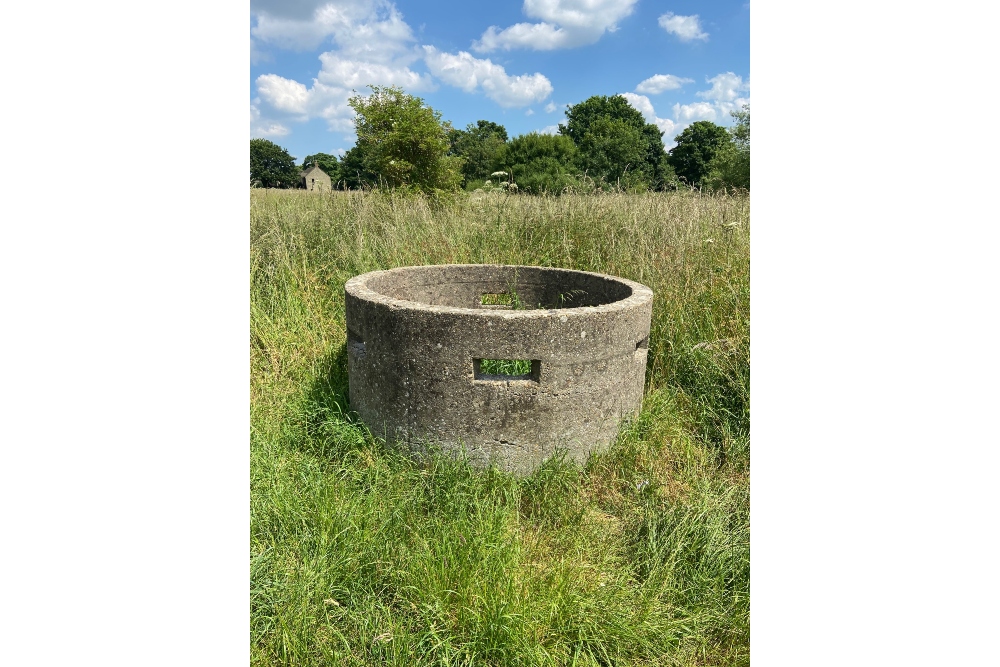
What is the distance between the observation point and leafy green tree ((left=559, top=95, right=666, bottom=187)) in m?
16.2

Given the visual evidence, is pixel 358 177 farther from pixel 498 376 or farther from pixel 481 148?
pixel 481 148

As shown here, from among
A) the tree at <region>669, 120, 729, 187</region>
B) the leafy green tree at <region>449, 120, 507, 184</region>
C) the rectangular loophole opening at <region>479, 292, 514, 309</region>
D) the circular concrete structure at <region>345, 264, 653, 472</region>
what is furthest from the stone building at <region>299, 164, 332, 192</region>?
the tree at <region>669, 120, 729, 187</region>

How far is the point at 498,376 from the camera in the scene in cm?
289

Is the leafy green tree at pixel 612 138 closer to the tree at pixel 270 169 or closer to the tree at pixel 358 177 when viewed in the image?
the tree at pixel 358 177

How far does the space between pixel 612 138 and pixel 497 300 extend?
16.5m

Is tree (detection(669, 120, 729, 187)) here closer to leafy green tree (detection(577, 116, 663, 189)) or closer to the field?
leafy green tree (detection(577, 116, 663, 189))

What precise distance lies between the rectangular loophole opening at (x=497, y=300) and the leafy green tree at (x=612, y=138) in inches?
272

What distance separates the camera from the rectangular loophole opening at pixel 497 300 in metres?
4.46

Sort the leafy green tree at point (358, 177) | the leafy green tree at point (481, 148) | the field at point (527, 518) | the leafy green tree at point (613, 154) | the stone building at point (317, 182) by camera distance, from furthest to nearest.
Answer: the leafy green tree at point (481, 148)
the leafy green tree at point (613, 154)
the leafy green tree at point (358, 177)
the stone building at point (317, 182)
the field at point (527, 518)

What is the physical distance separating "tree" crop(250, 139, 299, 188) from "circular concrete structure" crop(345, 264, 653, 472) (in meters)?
4.37

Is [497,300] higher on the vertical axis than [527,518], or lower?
higher

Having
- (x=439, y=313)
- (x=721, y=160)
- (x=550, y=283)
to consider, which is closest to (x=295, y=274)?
(x=550, y=283)

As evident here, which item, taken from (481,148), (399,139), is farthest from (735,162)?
(481,148)

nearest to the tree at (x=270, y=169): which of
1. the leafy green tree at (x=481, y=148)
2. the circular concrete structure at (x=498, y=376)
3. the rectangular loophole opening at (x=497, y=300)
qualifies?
the rectangular loophole opening at (x=497, y=300)
